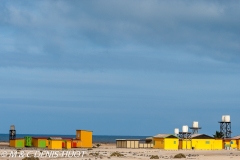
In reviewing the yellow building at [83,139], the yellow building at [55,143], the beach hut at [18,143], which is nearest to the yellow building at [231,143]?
the yellow building at [83,139]

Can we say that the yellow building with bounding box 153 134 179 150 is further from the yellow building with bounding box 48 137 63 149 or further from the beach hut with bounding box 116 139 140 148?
the yellow building with bounding box 48 137 63 149

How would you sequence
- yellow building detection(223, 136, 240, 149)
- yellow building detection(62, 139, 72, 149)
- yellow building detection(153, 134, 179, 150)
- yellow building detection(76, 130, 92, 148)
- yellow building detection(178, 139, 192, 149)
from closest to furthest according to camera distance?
yellow building detection(62, 139, 72, 149) → yellow building detection(76, 130, 92, 148) → yellow building detection(153, 134, 179, 150) → yellow building detection(178, 139, 192, 149) → yellow building detection(223, 136, 240, 149)

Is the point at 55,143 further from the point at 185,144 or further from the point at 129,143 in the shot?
the point at 185,144

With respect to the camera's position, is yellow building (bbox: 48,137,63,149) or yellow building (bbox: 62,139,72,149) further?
yellow building (bbox: 62,139,72,149)

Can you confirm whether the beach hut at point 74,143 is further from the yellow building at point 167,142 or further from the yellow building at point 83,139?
the yellow building at point 167,142

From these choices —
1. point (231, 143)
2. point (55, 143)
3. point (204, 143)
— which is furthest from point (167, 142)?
point (55, 143)

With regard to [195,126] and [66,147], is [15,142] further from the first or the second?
[195,126]

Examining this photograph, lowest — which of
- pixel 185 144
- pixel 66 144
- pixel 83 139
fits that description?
pixel 66 144

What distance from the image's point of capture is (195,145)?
82250 millimetres

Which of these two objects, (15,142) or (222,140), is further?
(222,140)

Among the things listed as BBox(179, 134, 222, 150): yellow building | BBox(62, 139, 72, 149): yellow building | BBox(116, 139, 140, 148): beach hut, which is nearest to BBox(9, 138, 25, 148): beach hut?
BBox(62, 139, 72, 149): yellow building

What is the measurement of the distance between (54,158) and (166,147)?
3466 centimetres

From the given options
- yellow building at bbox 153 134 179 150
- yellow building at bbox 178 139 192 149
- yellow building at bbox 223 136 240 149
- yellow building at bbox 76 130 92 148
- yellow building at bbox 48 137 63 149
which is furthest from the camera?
yellow building at bbox 223 136 240 149

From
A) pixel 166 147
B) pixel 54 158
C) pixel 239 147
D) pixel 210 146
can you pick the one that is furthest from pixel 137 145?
pixel 54 158
